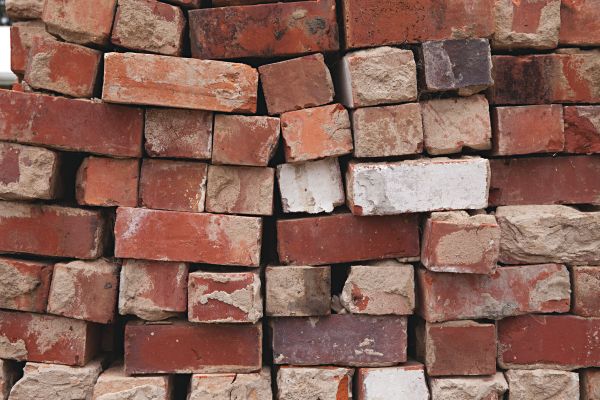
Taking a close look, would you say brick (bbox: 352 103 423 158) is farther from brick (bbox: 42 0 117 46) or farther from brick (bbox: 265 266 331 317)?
brick (bbox: 42 0 117 46)

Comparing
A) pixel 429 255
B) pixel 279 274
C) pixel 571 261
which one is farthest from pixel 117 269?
pixel 571 261

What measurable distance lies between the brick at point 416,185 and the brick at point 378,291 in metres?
0.30

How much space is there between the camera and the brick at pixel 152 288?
271 cm

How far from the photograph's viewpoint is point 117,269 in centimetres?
280

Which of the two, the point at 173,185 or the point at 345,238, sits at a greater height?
the point at 173,185

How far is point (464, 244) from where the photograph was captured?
2633mm

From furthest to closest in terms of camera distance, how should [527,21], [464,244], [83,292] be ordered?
[527,21]
[83,292]
[464,244]

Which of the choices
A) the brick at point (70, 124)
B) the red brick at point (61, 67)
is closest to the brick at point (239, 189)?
the brick at point (70, 124)

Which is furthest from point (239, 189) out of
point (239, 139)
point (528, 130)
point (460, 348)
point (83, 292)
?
point (528, 130)

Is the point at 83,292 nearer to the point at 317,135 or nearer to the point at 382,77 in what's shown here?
the point at 317,135

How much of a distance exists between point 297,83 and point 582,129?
139 cm

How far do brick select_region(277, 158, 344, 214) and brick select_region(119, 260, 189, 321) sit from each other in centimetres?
60

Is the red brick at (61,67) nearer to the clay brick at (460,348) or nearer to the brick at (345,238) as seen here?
the brick at (345,238)

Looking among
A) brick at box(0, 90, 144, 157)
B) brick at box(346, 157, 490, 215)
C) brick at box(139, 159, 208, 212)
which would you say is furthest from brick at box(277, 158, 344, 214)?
brick at box(0, 90, 144, 157)
